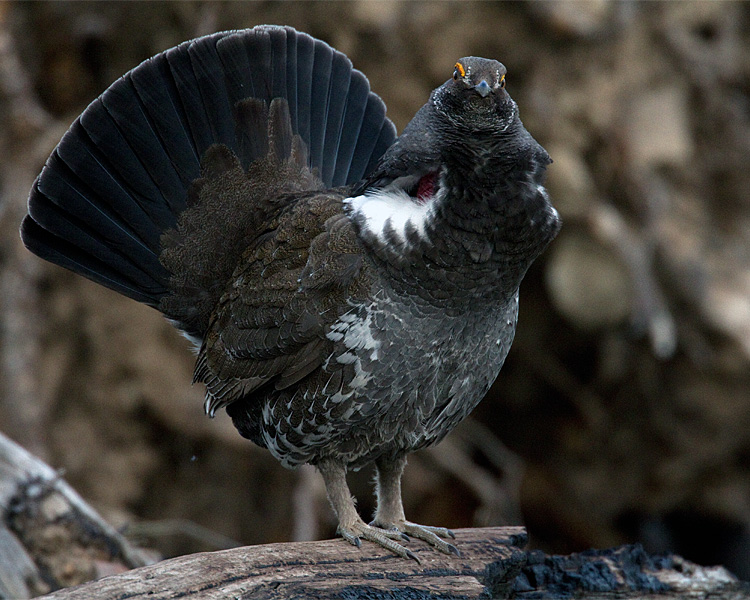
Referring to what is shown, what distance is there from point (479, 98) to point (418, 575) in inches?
70.5

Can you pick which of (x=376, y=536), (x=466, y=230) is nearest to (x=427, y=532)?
(x=376, y=536)

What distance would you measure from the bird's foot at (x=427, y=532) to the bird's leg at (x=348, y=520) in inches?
3.1

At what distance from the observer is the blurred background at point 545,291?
5.95 meters

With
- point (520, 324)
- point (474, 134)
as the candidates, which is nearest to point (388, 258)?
point (474, 134)

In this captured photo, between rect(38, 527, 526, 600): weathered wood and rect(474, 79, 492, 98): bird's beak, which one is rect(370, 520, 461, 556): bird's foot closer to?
rect(38, 527, 526, 600): weathered wood

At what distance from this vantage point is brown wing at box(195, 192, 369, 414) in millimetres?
3301

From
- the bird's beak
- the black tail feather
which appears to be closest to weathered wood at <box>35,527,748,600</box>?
the black tail feather

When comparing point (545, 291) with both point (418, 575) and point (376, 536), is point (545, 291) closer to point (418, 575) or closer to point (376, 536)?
point (376, 536)

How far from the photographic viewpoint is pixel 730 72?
6926mm

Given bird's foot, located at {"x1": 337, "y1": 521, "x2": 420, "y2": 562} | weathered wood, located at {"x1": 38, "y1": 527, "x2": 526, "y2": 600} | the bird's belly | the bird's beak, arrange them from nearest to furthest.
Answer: weathered wood, located at {"x1": 38, "y1": 527, "x2": 526, "y2": 600} → the bird's beak → the bird's belly → bird's foot, located at {"x1": 337, "y1": 521, "x2": 420, "y2": 562}

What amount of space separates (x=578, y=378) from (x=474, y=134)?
4.56 meters

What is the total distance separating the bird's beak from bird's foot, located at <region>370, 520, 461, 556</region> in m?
1.78

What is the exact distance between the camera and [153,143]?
12.6 feet

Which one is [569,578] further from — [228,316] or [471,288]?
[228,316]
